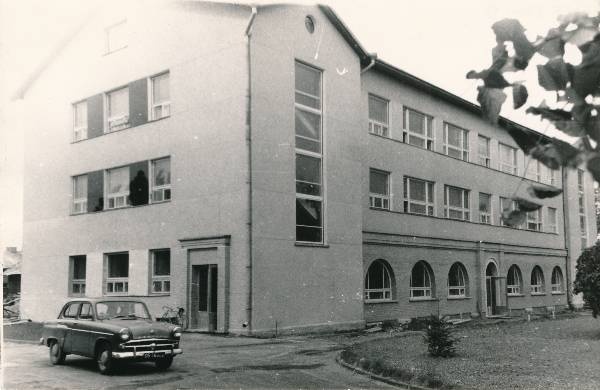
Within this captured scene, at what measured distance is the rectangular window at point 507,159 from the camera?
3703cm

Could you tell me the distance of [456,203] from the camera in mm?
32688

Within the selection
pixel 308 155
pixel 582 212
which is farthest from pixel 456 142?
pixel 582 212

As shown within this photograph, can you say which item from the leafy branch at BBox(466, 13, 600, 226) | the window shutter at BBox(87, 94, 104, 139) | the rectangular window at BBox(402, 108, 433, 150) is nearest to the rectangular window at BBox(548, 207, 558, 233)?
the rectangular window at BBox(402, 108, 433, 150)

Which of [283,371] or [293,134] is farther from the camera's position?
[293,134]

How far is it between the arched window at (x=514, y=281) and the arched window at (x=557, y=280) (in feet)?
18.0

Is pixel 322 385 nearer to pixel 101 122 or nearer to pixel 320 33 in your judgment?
pixel 320 33

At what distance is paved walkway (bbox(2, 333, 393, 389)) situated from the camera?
11.1 meters

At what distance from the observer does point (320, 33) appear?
2348 centimetres

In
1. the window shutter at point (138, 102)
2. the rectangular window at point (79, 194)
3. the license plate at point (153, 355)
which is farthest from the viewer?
the rectangular window at point (79, 194)

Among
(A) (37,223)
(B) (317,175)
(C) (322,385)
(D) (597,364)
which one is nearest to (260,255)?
(B) (317,175)

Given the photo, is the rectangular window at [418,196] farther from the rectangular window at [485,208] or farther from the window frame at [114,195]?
the window frame at [114,195]

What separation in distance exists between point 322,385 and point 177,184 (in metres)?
13.0

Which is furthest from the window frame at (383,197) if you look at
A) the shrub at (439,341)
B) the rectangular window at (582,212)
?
the rectangular window at (582,212)

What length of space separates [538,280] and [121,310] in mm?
32596
